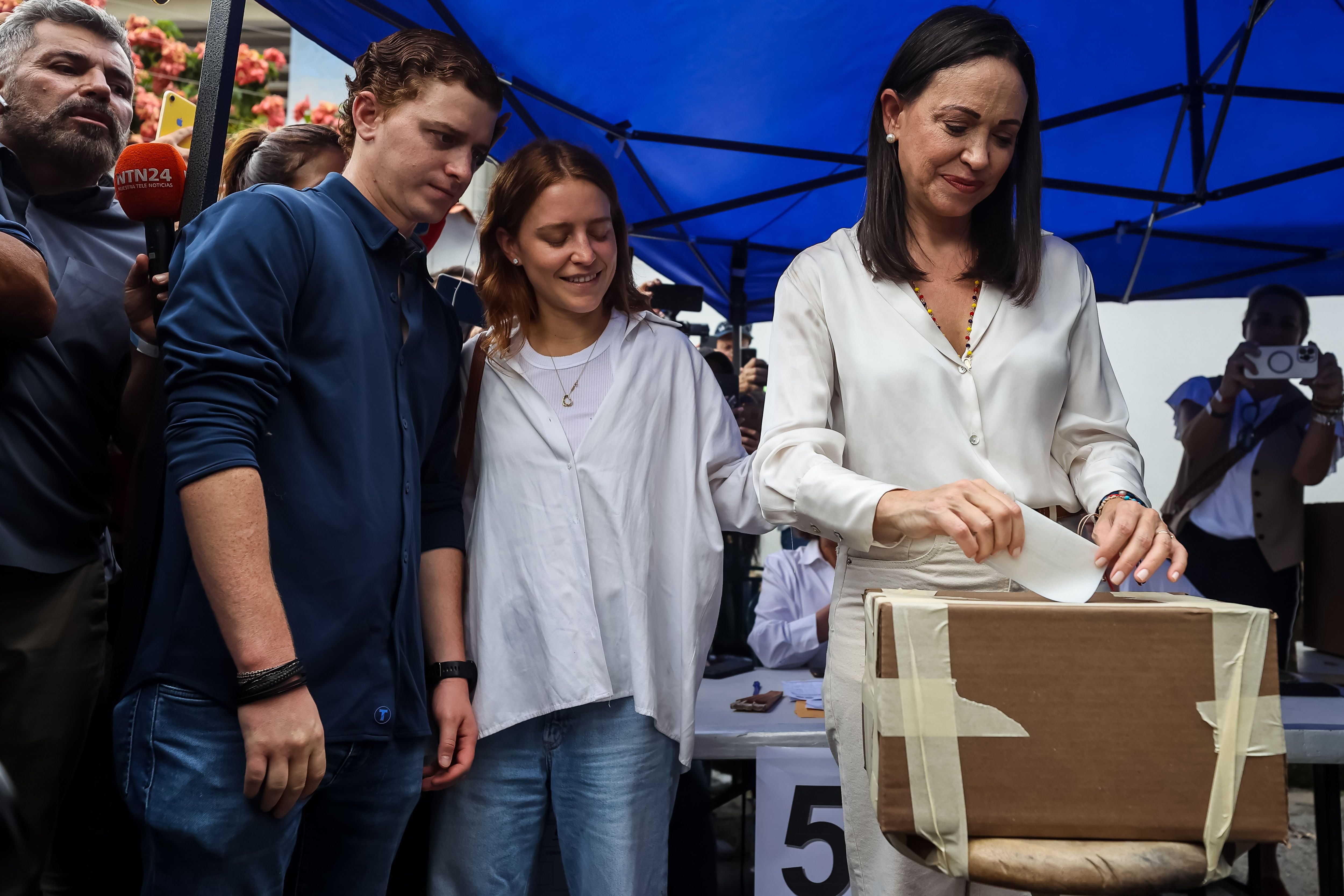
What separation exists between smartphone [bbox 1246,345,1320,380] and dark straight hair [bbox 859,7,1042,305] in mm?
2700

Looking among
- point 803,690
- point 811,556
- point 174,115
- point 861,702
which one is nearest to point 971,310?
point 861,702

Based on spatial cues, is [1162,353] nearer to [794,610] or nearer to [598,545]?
[794,610]

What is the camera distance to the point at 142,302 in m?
1.51

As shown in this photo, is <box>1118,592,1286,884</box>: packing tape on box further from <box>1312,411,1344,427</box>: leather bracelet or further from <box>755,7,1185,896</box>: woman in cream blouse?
<box>1312,411,1344,427</box>: leather bracelet

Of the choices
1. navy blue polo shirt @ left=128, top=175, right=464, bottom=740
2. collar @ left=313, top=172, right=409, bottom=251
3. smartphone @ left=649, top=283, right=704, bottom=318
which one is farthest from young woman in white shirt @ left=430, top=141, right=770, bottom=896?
smartphone @ left=649, top=283, right=704, bottom=318

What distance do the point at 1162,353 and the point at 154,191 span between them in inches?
288

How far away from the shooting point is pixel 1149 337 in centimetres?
732

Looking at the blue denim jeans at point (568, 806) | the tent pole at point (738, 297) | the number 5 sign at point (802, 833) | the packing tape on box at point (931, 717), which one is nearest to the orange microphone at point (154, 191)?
the blue denim jeans at point (568, 806)

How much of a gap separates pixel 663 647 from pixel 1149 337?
680 centimetres

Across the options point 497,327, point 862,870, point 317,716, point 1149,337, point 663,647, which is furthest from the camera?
point 1149,337

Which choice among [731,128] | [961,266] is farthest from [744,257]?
[961,266]

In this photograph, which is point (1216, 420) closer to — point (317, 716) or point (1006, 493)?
point (1006, 493)

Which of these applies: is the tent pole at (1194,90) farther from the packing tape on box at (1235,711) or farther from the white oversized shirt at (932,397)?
the packing tape on box at (1235,711)

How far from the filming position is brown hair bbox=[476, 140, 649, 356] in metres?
1.79
